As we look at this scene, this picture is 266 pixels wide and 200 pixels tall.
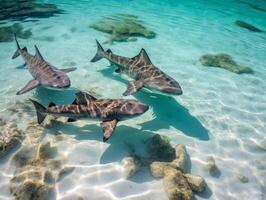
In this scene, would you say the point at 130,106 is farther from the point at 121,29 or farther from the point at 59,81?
the point at 121,29

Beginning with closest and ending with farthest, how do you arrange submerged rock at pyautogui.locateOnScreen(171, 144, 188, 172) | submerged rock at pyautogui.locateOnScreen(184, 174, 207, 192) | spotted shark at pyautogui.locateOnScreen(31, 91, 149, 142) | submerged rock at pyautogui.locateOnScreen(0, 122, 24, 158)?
submerged rock at pyautogui.locateOnScreen(184, 174, 207, 192), submerged rock at pyautogui.locateOnScreen(171, 144, 188, 172), submerged rock at pyautogui.locateOnScreen(0, 122, 24, 158), spotted shark at pyautogui.locateOnScreen(31, 91, 149, 142)

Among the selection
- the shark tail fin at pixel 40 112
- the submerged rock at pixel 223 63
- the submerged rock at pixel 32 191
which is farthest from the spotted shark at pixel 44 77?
the submerged rock at pixel 223 63

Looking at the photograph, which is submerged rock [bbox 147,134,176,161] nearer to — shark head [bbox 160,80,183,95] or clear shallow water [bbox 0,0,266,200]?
clear shallow water [bbox 0,0,266,200]

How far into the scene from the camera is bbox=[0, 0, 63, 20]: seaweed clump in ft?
59.3

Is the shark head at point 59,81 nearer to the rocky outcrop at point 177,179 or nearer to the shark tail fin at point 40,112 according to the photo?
the shark tail fin at point 40,112

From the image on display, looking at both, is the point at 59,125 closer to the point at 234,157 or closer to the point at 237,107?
the point at 234,157

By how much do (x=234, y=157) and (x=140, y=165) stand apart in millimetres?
2506

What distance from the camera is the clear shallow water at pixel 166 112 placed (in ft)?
A: 19.1

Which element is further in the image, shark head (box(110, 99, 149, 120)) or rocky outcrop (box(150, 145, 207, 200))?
shark head (box(110, 99, 149, 120))

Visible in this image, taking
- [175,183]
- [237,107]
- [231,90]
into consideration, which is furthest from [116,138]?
[231,90]

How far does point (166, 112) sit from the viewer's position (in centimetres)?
820

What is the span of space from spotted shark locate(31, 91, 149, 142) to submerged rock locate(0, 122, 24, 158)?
60 centimetres

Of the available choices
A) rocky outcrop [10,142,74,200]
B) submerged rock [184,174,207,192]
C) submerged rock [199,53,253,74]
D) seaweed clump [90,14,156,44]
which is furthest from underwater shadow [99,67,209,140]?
seaweed clump [90,14,156,44]

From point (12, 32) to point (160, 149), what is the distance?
1203 cm
